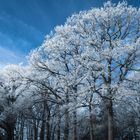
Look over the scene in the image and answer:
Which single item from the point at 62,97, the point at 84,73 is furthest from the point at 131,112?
the point at 84,73

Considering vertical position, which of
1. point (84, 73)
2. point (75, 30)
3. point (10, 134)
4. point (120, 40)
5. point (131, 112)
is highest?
point (75, 30)

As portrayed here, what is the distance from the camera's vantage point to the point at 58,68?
78.9 ft

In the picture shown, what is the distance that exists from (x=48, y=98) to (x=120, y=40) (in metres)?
10.3

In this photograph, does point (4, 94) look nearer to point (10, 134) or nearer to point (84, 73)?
point (10, 134)

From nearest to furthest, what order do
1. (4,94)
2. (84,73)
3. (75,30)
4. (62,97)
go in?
1. (84,73)
2. (75,30)
3. (62,97)
4. (4,94)

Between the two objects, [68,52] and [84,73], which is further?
[68,52]

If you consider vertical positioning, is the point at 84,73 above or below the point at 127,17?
below

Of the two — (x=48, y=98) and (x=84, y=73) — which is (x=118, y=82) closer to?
(x=84, y=73)

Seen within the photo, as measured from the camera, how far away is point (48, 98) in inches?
1001

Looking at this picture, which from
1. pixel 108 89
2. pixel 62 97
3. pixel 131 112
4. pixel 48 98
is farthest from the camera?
pixel 131 112

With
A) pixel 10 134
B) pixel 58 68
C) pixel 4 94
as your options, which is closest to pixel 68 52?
pixel 58 68

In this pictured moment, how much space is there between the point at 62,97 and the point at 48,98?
7.56ft

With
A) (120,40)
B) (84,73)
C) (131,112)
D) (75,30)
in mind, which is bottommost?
(131,112)

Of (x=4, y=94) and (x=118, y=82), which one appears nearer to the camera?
(x=118, y=82)
